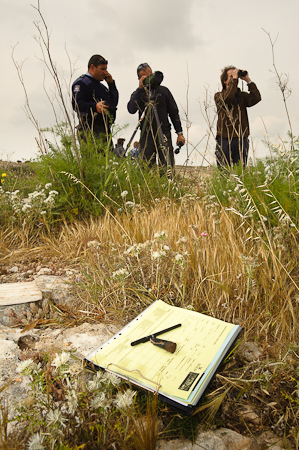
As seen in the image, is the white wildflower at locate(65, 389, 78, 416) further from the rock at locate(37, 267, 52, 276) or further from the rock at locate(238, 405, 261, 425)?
the rock at locate(37, 267, 52, 276)

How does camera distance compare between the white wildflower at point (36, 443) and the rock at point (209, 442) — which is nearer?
the white wildflower at point (36, 443)

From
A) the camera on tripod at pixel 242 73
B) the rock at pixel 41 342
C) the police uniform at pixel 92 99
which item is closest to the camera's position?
the rock at pixel 41 342

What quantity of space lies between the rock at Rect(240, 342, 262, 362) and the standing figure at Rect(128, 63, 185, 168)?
3.54 meters

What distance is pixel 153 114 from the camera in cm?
479

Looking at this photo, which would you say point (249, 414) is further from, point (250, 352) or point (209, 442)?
point (250, 352)

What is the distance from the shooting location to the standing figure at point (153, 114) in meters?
A: 4.66

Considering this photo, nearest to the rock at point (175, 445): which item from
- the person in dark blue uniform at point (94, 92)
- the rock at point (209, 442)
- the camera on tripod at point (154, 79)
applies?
the rock at point (209, 442)

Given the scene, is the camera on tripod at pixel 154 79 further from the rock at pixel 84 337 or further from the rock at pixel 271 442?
the rock at pixel 271 442

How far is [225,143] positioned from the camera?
4801 mm

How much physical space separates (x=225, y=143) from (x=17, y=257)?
11.8ft

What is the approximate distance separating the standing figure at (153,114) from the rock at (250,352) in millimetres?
3537

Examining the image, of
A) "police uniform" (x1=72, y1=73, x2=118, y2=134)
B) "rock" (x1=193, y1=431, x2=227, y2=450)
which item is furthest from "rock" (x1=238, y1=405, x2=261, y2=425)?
"police uniform" (x1=72, y1=73, x2=118, y2=134)

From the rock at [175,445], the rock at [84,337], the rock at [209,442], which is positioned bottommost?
the rock at [209,442]

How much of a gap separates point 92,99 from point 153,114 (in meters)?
0.99
